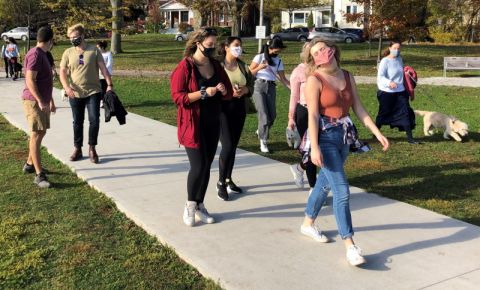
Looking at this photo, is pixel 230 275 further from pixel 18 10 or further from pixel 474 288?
pixel 18 10

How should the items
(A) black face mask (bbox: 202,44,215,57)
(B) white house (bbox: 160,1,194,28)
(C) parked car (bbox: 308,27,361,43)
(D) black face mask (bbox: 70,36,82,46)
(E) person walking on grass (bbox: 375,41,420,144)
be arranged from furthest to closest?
(B) white house (bbox: 160,1,194,28) → (C) parked car (bbox: 308,27,361,43) → (E) person walking on grass (bbox: 375,41,420,144) → (D) black face mask (bbox: 70,36,82,46) → (A) black face mask (bbox: 202,44,215,57)

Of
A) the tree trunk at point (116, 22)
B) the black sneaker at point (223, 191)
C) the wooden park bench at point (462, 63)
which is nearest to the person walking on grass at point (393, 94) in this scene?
the black sneaker at point (223, 191)

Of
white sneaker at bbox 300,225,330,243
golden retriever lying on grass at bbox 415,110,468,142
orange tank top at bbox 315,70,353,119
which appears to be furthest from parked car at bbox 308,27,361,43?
orange tank top at bbox 315,70,353,119

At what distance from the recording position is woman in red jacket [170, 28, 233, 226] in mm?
4559

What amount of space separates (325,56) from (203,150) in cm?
137

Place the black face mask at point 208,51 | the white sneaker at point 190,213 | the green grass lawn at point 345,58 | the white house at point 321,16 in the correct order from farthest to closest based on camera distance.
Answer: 1. the white house at point 321,16
2. the green grass lawn at point 345,58
3. the white sneaker at point 190,213
4. the black face mask at point 208,51

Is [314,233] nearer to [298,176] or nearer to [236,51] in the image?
[298,176]

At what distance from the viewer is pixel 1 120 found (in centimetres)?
1064

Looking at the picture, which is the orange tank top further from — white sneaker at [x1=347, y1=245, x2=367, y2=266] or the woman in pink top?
the woman in pink top

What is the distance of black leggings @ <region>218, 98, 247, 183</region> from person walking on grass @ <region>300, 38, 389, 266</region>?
62.6 inches

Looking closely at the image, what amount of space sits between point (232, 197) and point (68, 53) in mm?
2944

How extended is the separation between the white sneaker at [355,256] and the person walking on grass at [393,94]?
16.7 ft

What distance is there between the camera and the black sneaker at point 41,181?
6.05 meters

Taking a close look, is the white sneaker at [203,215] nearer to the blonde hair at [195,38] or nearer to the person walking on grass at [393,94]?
the blonde hair at [195,38]
